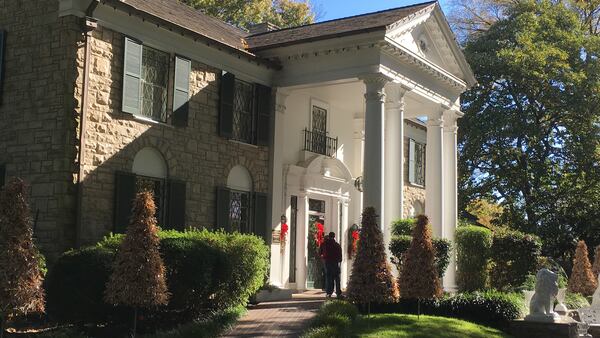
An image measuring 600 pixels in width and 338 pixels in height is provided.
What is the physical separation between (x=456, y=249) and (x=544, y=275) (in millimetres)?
5710

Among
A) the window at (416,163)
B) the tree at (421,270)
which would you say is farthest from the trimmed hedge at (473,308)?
the window at (416,163)

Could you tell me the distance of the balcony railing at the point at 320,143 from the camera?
67.6ft

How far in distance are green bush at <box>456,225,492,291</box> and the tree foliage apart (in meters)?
10.9

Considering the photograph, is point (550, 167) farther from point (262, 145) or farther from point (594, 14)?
point (262, 145)

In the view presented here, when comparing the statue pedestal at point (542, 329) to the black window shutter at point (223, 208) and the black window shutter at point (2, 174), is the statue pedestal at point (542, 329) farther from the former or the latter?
the black window shutter at point (2, 174)

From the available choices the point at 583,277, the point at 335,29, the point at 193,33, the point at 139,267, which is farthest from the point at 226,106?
the point at 583,277

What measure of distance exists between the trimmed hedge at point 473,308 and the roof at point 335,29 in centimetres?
686

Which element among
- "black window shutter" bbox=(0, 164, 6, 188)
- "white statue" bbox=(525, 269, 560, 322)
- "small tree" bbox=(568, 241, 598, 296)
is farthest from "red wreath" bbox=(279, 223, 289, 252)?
"small tree" bbox=(568, 241, 598, 296)

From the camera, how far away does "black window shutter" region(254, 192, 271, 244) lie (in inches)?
711

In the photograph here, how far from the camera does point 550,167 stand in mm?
29531

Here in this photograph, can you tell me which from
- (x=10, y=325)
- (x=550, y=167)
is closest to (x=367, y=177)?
(x=10, y=325)

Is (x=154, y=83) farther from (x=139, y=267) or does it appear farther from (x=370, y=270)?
(x=370, y=270)

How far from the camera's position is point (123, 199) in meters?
14.1

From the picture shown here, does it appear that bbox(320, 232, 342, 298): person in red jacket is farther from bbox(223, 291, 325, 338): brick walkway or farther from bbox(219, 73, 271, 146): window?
bbox(219, 73, 271, 146): window
